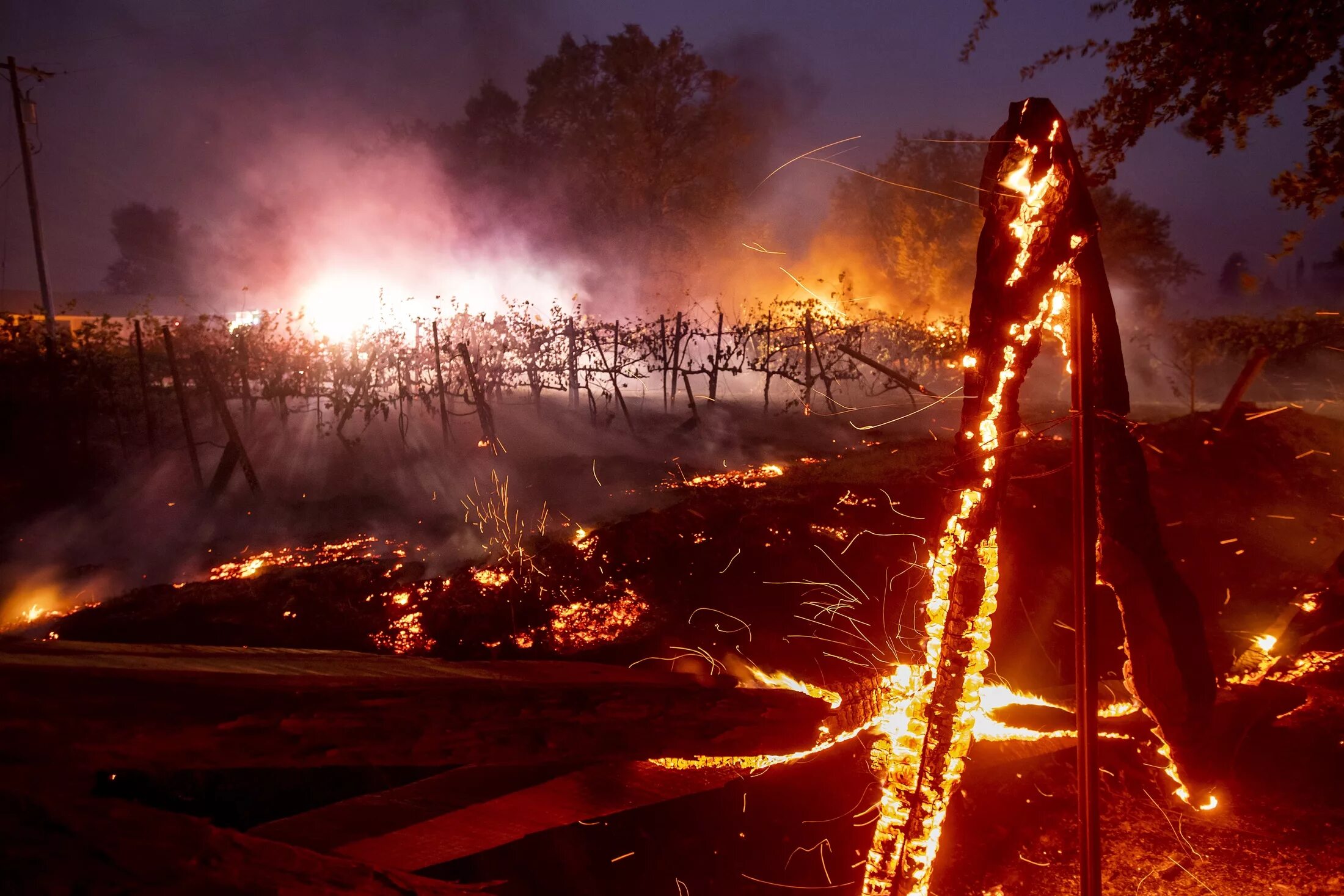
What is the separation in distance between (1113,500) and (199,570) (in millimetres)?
9691

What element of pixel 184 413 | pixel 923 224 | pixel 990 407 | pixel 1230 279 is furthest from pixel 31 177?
pixel 1230 279

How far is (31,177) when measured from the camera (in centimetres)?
1814

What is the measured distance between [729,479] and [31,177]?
20.0m

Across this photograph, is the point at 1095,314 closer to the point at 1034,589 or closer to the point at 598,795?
the point at 598,795

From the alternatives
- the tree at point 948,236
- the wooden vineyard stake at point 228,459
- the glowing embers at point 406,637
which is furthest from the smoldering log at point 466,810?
the tree at point 948,236

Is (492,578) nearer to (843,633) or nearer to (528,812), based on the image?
(843,633)

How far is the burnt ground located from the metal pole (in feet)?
0.83

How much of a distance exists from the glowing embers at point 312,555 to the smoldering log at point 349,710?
22.7ft

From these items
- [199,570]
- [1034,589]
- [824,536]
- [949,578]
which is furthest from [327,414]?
[949,578]

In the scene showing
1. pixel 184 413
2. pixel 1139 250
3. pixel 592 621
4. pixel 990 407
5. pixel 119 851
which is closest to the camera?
pixel 119 851

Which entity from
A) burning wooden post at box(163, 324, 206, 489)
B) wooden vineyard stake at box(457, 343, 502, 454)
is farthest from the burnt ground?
burning wooden post at box(163, 324, 206, 489)

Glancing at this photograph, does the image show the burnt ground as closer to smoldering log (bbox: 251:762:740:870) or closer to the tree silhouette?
smoldering log (bbox: 251:762:740:870)

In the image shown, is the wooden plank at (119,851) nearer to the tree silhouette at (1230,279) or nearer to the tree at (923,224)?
the tree at (923,224)

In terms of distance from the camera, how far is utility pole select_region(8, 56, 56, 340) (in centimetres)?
1734
